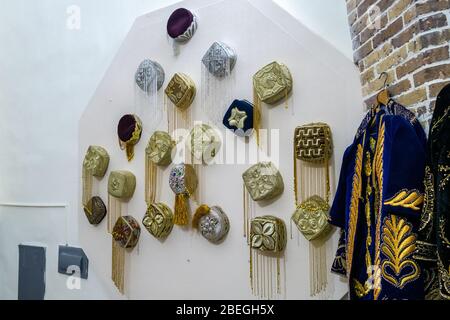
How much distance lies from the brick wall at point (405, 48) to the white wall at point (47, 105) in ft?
3.86

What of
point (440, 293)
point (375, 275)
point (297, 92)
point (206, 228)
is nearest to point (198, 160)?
point (206, 228)

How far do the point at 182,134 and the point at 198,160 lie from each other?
0.52ft

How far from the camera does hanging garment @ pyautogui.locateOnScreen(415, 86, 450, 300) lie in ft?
2.73

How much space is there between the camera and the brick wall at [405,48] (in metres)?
0.98

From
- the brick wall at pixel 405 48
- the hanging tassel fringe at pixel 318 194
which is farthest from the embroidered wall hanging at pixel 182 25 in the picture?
the hanging tassel fringe at pixel 318 194

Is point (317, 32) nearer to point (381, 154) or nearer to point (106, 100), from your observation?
point (381, 154)

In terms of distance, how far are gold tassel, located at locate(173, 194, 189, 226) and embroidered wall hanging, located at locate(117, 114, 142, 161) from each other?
0.40 metres

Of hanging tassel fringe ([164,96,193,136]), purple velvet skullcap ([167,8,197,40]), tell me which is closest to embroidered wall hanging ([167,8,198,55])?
purple velvet skullcap ([167,8,197,40])

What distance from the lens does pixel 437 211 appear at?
0.86 meters

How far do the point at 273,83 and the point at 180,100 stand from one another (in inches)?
18.4

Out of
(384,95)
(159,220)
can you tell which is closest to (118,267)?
(159,220)

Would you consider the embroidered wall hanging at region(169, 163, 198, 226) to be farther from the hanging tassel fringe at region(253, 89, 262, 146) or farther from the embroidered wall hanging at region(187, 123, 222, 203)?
the hanging tassel fringe at region(253, 89, 262, 146)

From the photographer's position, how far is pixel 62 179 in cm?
221

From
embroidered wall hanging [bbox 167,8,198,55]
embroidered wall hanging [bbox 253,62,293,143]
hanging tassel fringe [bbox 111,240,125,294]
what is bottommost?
hanging tassel fringe [bbox 111,240,125,294]
